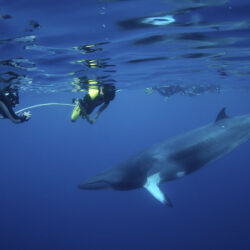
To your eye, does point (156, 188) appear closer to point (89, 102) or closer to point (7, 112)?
point (89, 102)

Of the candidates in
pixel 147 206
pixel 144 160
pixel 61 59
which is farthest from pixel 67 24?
pixel 147 206

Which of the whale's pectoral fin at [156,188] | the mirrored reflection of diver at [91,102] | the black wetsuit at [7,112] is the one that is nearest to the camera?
the black wetsuit at [7,112]

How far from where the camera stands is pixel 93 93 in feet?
36.4

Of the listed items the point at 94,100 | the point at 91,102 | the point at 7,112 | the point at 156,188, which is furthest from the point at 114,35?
the point at 156,188

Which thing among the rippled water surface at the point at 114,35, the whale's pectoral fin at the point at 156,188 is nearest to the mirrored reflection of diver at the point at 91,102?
the rippled water surface at the point at 114,35

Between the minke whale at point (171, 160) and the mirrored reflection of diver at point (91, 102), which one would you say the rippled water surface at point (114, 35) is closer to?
the mirrored reflection of diver at point (91, 102)

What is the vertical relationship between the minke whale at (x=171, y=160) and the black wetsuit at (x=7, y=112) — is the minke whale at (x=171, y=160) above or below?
below

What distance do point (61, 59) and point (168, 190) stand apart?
99.0ft

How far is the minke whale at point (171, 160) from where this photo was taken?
38.6 feet

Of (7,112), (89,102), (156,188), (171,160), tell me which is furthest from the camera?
(171,160)

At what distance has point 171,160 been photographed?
39.3 ft

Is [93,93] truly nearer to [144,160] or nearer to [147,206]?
[144,160]

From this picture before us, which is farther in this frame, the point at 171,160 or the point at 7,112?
the point at 171,160

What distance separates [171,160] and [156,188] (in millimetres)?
1649
